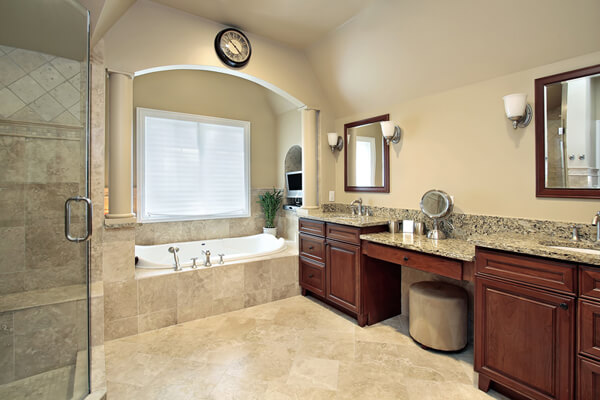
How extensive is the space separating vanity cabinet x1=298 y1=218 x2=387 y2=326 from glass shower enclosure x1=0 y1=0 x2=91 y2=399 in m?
1.98

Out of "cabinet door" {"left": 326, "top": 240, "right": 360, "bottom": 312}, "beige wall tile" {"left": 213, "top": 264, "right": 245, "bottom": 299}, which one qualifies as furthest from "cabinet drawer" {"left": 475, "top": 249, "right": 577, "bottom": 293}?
"beige wall tile" {"left": 213, "top": 264, "right": 245, "bottom": 299}

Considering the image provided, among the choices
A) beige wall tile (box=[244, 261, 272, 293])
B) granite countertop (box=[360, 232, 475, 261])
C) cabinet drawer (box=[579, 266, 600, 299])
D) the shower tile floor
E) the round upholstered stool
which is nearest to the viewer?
cabinet drawer (box=[579, 266, 600, 299])

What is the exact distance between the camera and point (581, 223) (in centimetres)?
193

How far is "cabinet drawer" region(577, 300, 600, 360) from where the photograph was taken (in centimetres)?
143

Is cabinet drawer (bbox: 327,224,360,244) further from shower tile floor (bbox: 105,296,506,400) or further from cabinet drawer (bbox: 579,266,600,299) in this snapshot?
cabinet drawer (bbox: 579,266,600,299)

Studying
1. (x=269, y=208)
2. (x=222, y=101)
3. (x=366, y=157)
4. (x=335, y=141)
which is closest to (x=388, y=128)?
(x=366, y=157)

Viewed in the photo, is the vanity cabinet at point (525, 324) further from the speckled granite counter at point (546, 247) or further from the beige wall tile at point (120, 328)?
the beige wall tile at point (120, 328)

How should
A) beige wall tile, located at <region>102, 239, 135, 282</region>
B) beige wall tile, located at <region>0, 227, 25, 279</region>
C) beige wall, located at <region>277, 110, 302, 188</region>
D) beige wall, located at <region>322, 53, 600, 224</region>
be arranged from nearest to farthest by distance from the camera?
beige wall tile, located at <region>0, 227, 25, 279</region> < beige wall, located at <region>322, 53, 600, 224</region> < beige wall tile, located at <region>102, 239, 135, 282</region> < beige wall, located at <region>277, 110, 302, 188</region>

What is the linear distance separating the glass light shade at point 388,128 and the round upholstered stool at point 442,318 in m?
1.46

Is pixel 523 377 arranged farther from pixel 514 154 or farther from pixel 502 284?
pixel 514 154

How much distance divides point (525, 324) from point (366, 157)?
213 cm

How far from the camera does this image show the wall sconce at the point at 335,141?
145 inches

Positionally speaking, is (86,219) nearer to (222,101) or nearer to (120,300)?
(120,300)

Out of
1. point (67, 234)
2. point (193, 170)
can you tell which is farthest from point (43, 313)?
point (193, 170)
